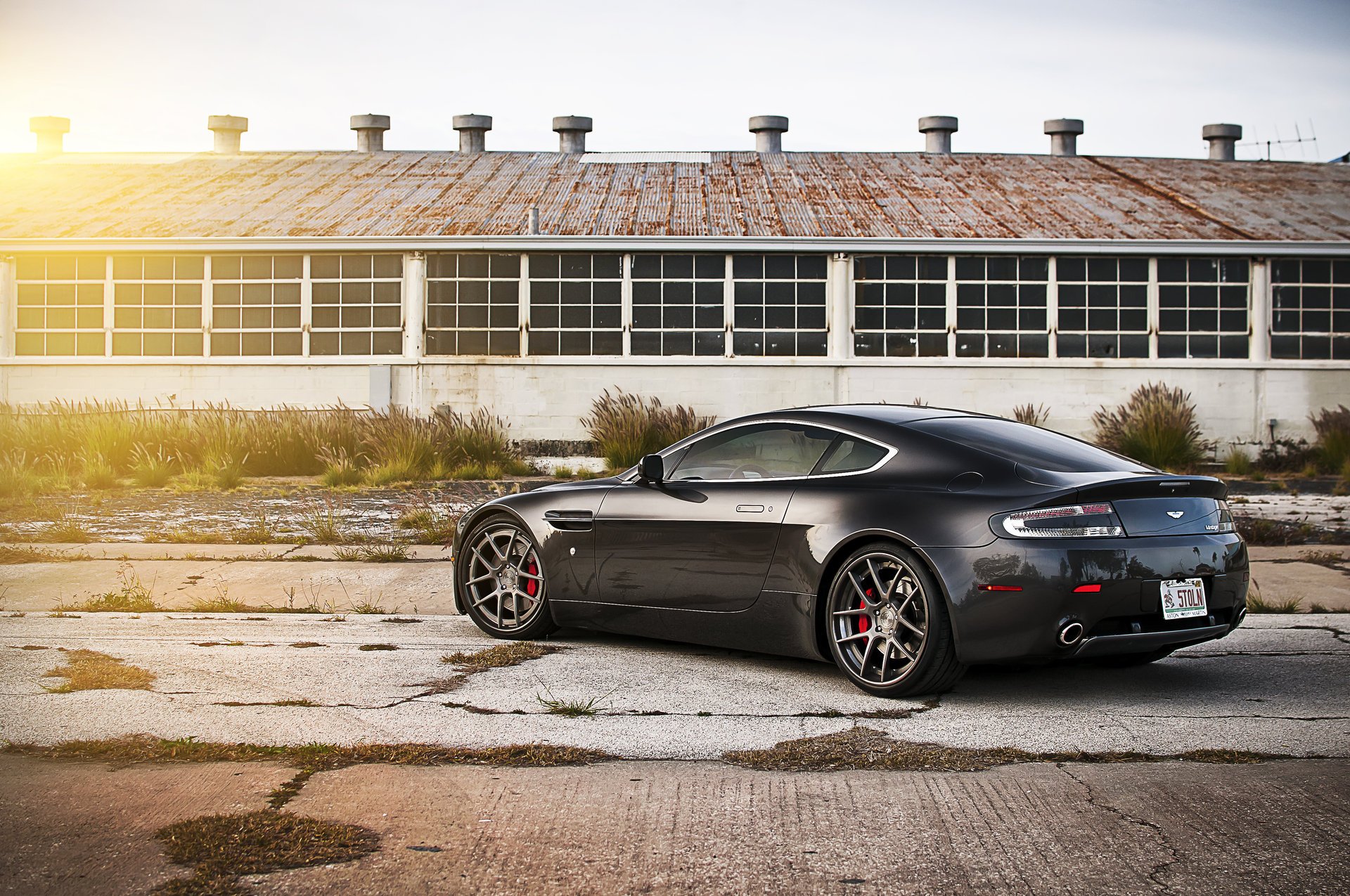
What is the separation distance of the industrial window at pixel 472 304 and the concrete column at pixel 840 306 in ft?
16.7

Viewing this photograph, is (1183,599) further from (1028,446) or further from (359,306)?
(359,306)

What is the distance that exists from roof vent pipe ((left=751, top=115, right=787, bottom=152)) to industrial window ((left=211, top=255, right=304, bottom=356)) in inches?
437

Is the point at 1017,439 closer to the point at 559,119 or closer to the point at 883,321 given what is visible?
the point at 883,321

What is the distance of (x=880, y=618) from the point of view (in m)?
5.87

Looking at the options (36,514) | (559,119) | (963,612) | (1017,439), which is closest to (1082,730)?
(963,612)

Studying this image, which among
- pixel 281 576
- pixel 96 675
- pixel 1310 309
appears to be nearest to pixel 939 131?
pixel 1310 309

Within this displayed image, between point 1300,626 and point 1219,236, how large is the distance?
16.0 meters

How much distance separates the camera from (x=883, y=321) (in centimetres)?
2188

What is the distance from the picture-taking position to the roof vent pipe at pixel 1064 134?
2892cm

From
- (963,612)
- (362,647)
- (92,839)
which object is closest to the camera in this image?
(92,839)

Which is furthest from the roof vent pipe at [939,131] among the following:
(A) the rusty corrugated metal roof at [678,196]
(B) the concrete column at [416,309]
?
(B) the concrete column at [416,309]

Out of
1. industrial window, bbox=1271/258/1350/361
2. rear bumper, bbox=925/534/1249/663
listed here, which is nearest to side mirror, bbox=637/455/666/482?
rear bumper, bbox=925/534/1249/663

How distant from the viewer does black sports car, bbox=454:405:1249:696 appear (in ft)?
18.2

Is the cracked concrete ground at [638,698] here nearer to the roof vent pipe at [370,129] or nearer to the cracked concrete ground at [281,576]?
the cracked concrete ground at [281,576]
